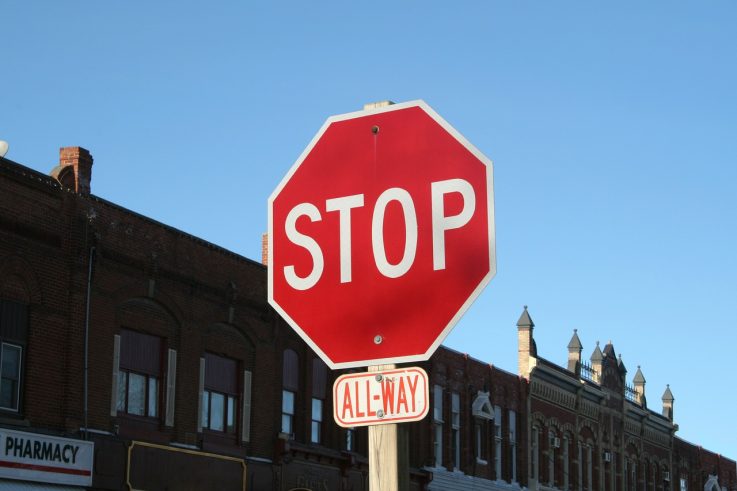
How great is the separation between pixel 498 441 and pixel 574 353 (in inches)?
358

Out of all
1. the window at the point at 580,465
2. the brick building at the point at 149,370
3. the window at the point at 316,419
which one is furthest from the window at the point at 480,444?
the window at the point at 316,419

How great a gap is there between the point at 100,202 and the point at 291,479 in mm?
9917

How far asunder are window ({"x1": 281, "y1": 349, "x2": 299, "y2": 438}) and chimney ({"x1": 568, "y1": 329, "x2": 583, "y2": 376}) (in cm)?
2159

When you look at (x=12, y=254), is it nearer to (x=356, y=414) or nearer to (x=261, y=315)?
(x=261, y=315)

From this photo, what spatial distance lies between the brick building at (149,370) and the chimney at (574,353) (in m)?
11.5

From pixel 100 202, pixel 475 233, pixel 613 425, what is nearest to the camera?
pixel 475 233

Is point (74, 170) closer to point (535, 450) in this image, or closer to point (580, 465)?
point (535, 450)

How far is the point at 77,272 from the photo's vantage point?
25.9 metres

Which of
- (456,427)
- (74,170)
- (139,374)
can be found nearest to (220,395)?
(139,374)

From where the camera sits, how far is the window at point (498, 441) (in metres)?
45.5

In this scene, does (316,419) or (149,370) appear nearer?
(149,370)

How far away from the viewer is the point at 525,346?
4831 cm

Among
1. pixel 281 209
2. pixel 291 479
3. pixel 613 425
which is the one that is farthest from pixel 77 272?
pixel 613 425

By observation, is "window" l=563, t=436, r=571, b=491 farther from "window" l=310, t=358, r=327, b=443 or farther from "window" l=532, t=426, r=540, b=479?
"window" l=310, t=358, r=327, b=443
